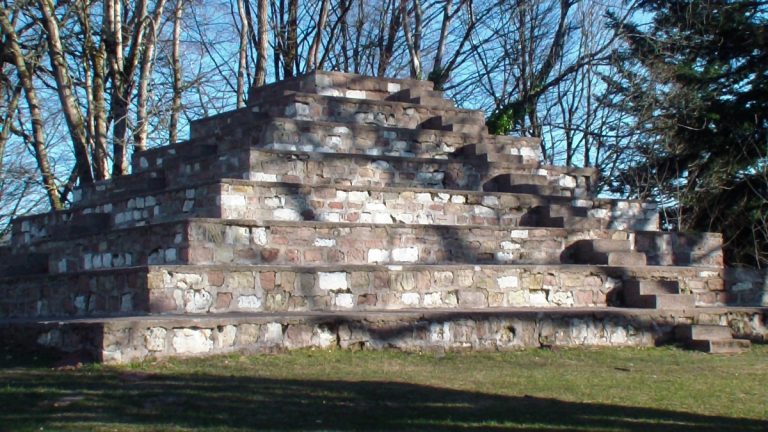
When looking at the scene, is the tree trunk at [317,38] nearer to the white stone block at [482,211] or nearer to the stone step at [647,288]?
the white stone block at [482,211]

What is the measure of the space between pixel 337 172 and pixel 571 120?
14138 mm

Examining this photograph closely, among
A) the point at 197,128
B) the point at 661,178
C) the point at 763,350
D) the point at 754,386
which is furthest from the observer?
the point at 661,178

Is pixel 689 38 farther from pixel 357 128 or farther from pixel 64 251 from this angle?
pixel 64 251

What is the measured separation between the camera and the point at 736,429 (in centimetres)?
706

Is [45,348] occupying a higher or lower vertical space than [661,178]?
lower

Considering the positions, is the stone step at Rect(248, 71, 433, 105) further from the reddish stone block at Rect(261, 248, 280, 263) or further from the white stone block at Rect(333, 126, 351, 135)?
the reddish stone block at Rect(261, 248, 280, 263)

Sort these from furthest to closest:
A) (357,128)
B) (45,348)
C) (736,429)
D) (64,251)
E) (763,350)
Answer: (357,128)
(64,251)
(763,350)
(45,348)
(736,429)

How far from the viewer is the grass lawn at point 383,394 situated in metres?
6.81

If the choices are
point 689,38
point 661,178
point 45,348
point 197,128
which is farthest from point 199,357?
point 689,38

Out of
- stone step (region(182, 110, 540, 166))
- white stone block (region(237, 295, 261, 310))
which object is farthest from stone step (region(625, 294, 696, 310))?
white stone block (region(237, 295, 261, 310))

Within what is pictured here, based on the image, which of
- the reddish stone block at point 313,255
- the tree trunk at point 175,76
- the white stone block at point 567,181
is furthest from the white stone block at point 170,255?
the tree trunk at point 175,76

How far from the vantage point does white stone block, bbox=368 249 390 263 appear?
41.1ft

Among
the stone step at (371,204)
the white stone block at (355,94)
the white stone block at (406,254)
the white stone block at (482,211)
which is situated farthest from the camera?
the white stone block at (355,94)

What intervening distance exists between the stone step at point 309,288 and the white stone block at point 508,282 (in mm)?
12
